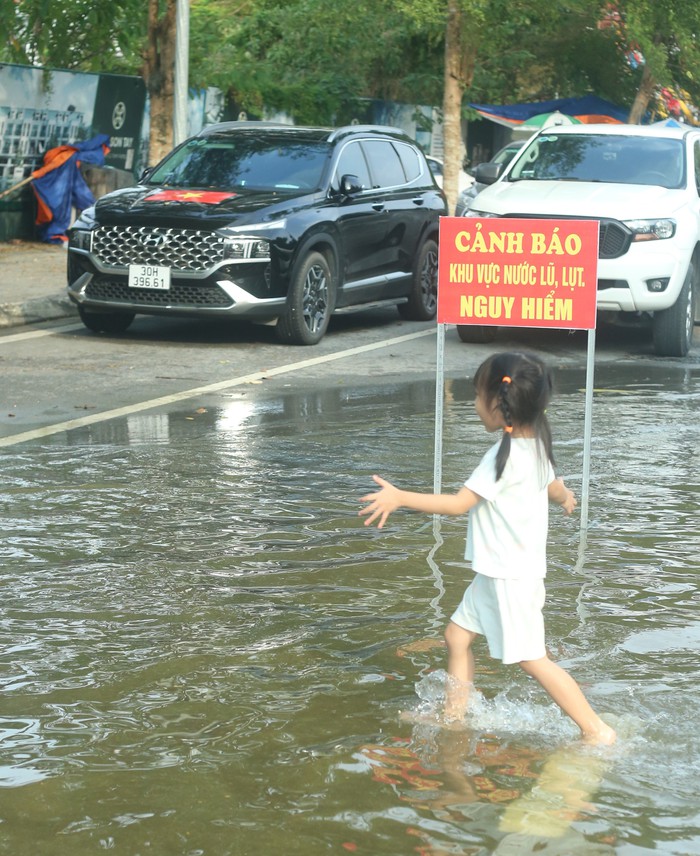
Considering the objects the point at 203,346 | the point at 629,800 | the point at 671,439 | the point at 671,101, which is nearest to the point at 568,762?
the point at 629,800

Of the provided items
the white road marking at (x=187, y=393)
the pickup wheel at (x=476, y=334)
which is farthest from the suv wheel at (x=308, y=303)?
the pickup wheel at (x=476, y=334)

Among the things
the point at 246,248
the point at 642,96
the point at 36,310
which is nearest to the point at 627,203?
the point at 246,248

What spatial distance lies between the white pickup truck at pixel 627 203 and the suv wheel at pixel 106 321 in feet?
9.76

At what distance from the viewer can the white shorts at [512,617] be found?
4.08 meters

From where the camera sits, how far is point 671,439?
346 inches

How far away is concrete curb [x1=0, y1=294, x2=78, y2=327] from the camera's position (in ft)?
43.7

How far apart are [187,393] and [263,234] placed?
2.35 meters

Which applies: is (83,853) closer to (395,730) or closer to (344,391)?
(395,730)

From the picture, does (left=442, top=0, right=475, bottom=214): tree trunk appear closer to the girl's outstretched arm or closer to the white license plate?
the white license plate

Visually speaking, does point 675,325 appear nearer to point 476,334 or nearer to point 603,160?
point 476,334

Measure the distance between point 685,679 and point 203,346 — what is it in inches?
320

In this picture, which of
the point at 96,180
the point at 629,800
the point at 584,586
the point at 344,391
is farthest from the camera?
the point at 96,180

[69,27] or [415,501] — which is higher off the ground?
[69,27]

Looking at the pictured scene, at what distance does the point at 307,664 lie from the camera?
477 centimetres
